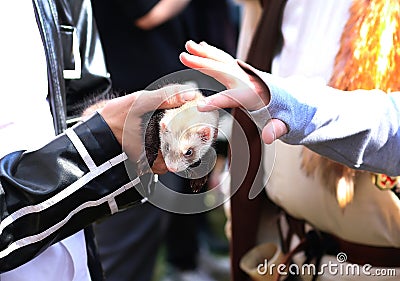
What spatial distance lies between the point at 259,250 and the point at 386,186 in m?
0.29

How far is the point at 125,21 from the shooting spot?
1.72 metres

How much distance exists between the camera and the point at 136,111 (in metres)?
0.69

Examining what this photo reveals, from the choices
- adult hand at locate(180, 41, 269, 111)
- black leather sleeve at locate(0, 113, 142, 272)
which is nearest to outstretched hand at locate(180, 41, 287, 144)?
adult hand at locate(180, 41, 269, 111)

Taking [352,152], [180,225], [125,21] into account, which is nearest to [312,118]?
[352,152]

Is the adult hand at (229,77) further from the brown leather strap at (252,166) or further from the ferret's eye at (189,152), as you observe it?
the brown leather strap at (252,166)

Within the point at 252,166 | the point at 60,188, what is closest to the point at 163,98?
the point at 60,188

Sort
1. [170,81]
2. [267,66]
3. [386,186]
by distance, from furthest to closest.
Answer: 1. [267,66]
2. [386,186]
3. [170,81]

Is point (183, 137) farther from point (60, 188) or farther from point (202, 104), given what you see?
point (60, 188)

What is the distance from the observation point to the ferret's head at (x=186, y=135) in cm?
67

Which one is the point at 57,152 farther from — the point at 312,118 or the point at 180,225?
the point at 180,225

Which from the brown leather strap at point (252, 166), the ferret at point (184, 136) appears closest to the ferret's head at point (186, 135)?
the ferret at point (184, 136)

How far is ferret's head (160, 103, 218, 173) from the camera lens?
26.5 inches

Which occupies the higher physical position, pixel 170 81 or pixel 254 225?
pixel 170 81

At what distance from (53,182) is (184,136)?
0.52ft
